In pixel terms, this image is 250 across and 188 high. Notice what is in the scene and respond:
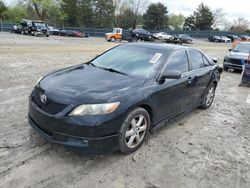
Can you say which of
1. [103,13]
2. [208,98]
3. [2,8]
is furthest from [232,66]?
[2,8]

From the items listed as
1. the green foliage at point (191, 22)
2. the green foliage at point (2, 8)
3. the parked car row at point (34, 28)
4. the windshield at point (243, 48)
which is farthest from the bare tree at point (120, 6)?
the windshield at point (243, 48)

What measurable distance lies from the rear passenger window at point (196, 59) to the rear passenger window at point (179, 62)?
0.28 m

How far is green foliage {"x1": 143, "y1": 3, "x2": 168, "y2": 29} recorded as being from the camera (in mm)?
66250

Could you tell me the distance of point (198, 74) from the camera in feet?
17.3

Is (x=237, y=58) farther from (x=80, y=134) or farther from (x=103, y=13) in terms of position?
(x=103, y=13)

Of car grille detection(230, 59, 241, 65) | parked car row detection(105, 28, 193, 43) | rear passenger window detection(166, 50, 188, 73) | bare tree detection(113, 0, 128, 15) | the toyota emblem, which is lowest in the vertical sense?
parked car row detection(105, 28, 193, 43)

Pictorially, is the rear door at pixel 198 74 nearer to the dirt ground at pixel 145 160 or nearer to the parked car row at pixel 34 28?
the dirt ground at pixel 145 160

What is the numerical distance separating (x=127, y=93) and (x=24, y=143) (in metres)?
1.72

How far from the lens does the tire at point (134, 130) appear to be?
3521 millimetres

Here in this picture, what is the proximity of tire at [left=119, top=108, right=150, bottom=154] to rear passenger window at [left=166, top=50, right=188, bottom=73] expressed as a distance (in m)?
1.04

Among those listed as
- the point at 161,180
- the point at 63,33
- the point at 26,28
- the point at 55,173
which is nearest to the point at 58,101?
the point at 55,173

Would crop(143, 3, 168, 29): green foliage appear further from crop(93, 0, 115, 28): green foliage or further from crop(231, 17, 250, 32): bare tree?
crop(231, 17, 250, 32): bare tree

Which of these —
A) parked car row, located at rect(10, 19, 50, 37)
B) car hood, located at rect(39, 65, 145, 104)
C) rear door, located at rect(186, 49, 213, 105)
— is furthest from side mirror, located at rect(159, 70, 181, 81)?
parked car row, located at rect(10, 19, 50, 37)

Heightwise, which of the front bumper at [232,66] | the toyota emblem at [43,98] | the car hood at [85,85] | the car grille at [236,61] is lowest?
the front bumper at [232,66]
